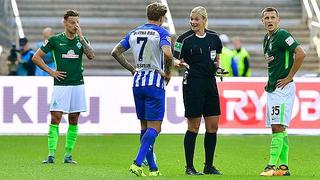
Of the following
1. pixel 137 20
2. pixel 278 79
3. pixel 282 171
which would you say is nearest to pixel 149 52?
pixel 278 79

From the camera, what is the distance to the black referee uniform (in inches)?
590

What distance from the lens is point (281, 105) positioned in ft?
49.3

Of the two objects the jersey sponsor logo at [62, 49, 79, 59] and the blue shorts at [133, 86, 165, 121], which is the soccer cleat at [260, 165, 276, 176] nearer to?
the blue shorts at [133, 86, 165, 121]

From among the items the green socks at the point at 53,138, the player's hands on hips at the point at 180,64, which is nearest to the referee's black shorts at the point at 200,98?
the player's hands on hips at the point at 180,64

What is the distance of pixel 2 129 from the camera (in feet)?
79.0

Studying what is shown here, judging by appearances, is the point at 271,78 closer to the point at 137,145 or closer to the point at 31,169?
the point at 31,169

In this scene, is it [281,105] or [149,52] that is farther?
[281,105]

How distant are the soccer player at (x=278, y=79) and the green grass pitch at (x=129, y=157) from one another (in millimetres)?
369

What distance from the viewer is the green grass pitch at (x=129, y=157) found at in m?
14.9

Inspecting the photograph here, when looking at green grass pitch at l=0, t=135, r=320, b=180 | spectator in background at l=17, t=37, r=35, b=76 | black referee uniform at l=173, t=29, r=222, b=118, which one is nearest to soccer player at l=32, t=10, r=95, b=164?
green grass pitch at l=0, t=135, r=320, b=180

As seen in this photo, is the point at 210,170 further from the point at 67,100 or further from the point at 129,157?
the point at 129,157

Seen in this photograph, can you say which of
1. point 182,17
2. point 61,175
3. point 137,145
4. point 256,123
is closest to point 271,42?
point 61,175

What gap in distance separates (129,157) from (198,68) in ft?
12.9

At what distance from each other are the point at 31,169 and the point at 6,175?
102 centimetres
